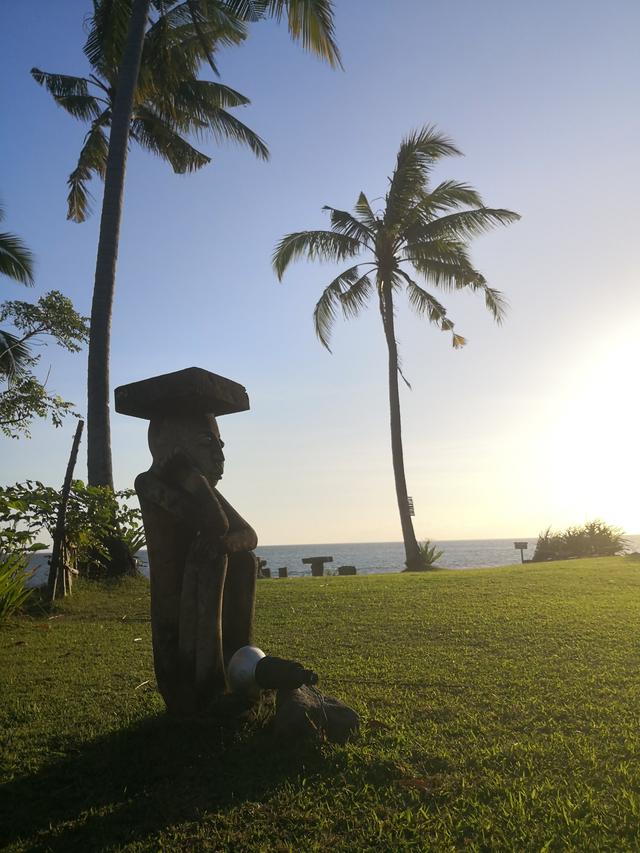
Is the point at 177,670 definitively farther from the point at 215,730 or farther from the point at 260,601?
the point at 260,601

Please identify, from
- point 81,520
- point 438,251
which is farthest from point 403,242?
point 81,520

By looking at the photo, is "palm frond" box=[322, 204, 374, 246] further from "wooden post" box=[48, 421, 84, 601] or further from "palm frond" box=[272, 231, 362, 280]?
"wooden post" box=[48, 421, 84, 601]

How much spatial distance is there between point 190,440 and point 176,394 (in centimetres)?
31

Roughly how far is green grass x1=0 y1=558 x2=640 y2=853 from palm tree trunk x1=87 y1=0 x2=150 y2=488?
408cm

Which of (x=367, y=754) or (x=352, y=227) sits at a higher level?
(x=352, y=227)

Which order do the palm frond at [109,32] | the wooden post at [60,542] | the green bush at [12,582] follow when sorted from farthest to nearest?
the palm frond at [109,32] → the wooden post at [60,542] → the green bush at [12,582]

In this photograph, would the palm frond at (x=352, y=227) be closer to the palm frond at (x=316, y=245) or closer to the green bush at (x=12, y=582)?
the palm frond at (x=316, y=245)

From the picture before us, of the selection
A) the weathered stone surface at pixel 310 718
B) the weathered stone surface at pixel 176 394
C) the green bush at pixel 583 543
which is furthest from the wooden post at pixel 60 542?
the green bush at pixel 583 543

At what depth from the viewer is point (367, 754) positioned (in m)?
3.19

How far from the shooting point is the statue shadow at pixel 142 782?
263 centimetres

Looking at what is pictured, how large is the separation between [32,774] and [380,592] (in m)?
6.41

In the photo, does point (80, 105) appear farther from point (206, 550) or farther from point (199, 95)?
point (206, 550)

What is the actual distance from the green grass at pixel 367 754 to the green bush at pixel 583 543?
567 inches

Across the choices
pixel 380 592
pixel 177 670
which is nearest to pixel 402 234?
pixel 380 592
